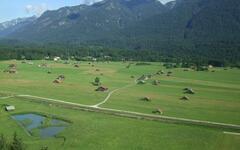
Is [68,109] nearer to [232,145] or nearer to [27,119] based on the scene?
[27,119]

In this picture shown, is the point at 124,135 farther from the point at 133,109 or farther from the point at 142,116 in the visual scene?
the point at 133,109

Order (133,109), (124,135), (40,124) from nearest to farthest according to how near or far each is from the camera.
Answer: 1. (124,135)
2. (40,124)
3. (133,109)

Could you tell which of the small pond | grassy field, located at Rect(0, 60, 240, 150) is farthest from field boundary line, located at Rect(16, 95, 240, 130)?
the small pond

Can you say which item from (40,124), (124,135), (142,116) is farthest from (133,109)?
(40,124)

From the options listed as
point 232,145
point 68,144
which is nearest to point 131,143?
point 68,144

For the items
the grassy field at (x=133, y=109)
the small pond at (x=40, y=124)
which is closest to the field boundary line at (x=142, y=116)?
the grassy field at (x=133, y=109)

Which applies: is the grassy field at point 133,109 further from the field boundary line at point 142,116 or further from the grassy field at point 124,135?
the field boundary line at point 142,116

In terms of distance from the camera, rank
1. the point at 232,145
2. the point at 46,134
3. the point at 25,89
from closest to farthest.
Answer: the point at 232,145 → the point at 46,134 → the point at 25,89

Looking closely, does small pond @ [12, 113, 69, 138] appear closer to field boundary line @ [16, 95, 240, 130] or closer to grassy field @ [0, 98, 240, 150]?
grassy field @ [0, 98, 240, 150]
